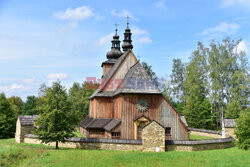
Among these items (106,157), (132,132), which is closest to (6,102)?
(132,132)

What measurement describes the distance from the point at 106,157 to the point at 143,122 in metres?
8.55

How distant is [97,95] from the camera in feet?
96.5

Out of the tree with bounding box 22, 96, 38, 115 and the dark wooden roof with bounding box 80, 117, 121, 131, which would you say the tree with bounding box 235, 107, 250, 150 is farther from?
the tree with bounding box 22, 96, 38, 115

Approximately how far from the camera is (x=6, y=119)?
34500mm

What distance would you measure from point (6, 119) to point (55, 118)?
1834 cm

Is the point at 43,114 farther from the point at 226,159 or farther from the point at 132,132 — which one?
the point at 226,159

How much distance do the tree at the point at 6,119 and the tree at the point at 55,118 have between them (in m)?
16.5

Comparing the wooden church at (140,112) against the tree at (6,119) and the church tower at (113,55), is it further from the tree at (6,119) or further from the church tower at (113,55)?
the tree at (6,119)

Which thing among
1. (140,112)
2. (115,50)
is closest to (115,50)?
(115,50)

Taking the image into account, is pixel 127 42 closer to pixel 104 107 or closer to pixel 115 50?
pixel 115 50

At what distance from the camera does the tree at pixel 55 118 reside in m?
20.3

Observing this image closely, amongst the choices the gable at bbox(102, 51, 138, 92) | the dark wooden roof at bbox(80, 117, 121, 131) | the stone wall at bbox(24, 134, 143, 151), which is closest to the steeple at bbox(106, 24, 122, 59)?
the gable at bbox(102, 51, 138, 92)

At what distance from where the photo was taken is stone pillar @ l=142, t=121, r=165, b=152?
19.6m

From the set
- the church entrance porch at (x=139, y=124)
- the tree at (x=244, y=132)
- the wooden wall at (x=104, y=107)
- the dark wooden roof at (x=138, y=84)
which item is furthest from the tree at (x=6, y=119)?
the tree at (x=244, y=132)
